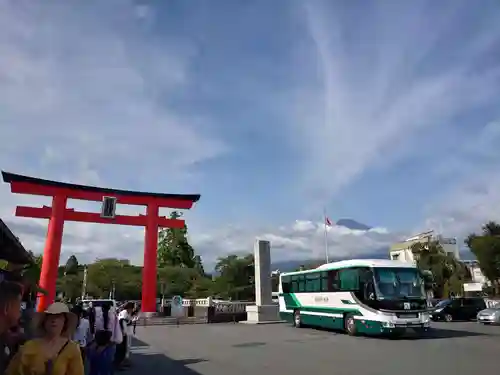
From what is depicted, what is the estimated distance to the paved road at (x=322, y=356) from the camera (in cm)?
913

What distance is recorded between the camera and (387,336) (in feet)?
52.7

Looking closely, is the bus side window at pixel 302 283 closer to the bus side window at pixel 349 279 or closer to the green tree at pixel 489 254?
the bus side window at pixel 349 279

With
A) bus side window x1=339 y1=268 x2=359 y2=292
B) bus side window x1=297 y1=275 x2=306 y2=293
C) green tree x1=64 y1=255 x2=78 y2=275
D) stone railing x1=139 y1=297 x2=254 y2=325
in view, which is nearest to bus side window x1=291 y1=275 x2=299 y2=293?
bus side window x1=297 y1=275 x2=306 y2=293

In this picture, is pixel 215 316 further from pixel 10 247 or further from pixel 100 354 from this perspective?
pixel 100 354

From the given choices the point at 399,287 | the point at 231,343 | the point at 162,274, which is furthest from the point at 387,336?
the point at 162,274

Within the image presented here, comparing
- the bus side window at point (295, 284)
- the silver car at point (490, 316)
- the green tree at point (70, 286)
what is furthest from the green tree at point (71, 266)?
the silver car at point (490, 316)

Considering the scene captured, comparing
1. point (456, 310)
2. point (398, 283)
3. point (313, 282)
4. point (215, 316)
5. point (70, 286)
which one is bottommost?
point (215, 316)

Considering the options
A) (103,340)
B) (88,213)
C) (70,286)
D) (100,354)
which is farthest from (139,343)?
(70,286)

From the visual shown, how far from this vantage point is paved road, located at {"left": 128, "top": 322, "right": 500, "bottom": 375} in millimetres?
9133

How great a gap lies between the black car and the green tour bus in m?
10.2

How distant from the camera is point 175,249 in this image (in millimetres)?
59344

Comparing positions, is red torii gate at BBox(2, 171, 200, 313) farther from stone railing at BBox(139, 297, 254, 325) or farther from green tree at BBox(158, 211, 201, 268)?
green tree at BBox(158, 211, 201, 268)

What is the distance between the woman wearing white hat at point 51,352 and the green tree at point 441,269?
43.1 meters

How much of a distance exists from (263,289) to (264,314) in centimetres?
157
